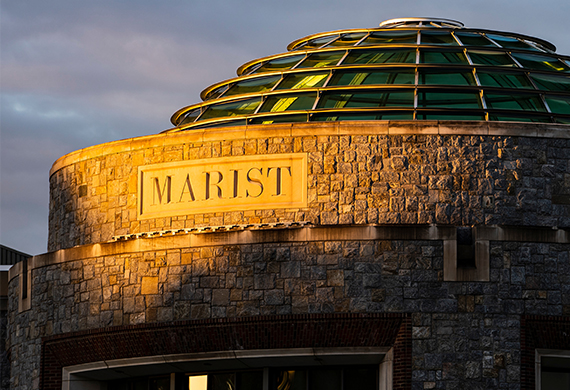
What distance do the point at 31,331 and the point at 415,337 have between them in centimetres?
940

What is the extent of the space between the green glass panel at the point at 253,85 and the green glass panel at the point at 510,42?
253 inches

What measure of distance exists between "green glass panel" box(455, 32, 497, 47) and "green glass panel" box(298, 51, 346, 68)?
343 centimetres

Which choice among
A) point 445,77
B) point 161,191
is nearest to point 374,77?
point 445,77

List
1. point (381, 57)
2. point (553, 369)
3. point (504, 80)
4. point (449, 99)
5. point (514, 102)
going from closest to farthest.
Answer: point (553, 369)
point (449, 99)
point (514, 102)
point (504, 80)
point (381, 57)

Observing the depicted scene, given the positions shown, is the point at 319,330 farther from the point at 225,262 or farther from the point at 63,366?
the point at 63,366

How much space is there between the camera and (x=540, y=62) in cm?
2973

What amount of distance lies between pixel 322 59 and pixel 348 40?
2.07 metres

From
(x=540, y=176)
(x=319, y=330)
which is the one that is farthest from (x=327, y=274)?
(x=540, y=176)

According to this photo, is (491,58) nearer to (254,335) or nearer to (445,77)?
(445,77)

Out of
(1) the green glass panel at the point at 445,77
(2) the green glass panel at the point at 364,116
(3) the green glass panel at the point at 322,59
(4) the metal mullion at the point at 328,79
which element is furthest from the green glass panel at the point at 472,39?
(2) the green glass panel at the point at 364,116

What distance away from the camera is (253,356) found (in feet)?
74.4

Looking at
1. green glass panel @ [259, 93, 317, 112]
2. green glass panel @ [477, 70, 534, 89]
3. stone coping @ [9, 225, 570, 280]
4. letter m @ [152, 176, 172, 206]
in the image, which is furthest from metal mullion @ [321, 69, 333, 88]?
stone coping @ [9, 225, 570, 280]

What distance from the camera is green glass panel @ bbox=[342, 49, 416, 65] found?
1125 inches

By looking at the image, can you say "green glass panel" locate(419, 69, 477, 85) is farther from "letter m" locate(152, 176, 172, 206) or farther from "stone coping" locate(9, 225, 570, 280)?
"letter m" locate(152, 176, 172, 206)
